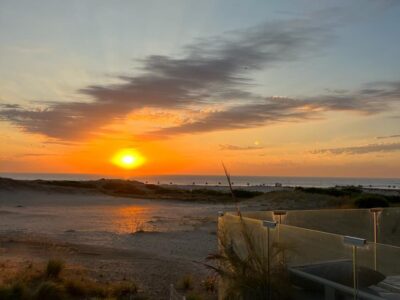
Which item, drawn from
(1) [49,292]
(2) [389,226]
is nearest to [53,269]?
(1) [49,292]

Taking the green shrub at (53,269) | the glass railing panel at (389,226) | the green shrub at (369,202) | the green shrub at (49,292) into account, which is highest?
the green shrub at (369,202)

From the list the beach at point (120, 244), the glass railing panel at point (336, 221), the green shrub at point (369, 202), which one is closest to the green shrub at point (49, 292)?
the beach at point (120, 244)

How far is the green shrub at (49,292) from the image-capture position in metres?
9.20

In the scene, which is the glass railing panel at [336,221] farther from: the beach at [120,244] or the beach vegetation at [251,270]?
the beach at [120,244]

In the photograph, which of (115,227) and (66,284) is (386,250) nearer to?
(66,284)

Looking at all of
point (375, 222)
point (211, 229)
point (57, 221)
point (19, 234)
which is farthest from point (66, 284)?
point (57, 221)

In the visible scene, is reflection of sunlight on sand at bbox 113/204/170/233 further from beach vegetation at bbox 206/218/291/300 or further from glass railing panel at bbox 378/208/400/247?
beach vegetation at bbox 206/218/291/300

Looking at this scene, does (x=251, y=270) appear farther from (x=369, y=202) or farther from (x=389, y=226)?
(x=369, y=202)

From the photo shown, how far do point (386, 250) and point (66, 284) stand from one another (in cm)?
663

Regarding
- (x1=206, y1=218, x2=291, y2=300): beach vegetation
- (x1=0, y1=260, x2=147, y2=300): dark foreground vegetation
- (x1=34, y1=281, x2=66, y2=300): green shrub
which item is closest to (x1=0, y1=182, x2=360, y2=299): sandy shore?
(x1=0, y1=260, x2=147, y2=300): dark foreground vegetation

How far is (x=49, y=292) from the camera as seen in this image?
941cm

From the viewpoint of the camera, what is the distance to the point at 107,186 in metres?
65.4

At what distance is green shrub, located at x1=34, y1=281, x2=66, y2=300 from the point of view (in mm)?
9195

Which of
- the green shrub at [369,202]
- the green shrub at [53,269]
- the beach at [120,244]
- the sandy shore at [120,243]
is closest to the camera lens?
the green shrub at [53,269]
